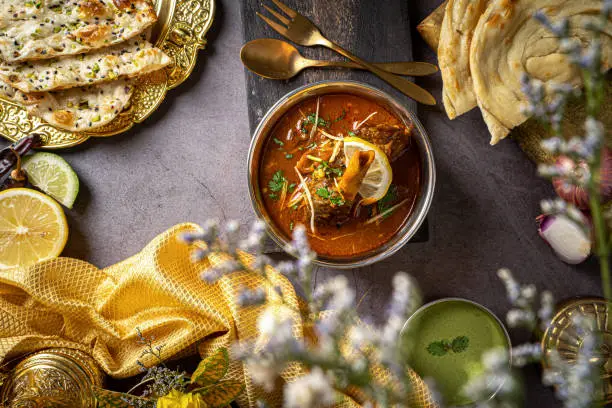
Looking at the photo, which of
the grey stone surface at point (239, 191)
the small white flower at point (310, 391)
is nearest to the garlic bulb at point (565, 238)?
the grey stone surface at point (239, 191)

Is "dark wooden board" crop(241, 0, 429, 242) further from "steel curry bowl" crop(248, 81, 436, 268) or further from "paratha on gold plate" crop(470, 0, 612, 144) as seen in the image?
"paratha on gold plate" crop(470, 0, 612, 144)

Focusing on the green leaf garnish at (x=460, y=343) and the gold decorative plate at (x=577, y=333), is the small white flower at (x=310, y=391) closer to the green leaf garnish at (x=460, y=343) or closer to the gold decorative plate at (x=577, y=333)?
the green leaf garnish at (x=460, y=343)

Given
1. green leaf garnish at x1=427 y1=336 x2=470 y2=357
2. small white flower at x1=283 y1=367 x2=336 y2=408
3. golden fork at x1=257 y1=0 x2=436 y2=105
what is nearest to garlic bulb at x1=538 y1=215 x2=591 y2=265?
green leaf garnish at x1=427 y1=336 x2=470 y2=357

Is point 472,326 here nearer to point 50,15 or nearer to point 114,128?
point 114,128

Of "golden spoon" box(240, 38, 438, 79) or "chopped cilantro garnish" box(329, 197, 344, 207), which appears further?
"golden spoon" box(240, 38, 438, 79)

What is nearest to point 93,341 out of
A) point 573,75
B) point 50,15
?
point 50,15
